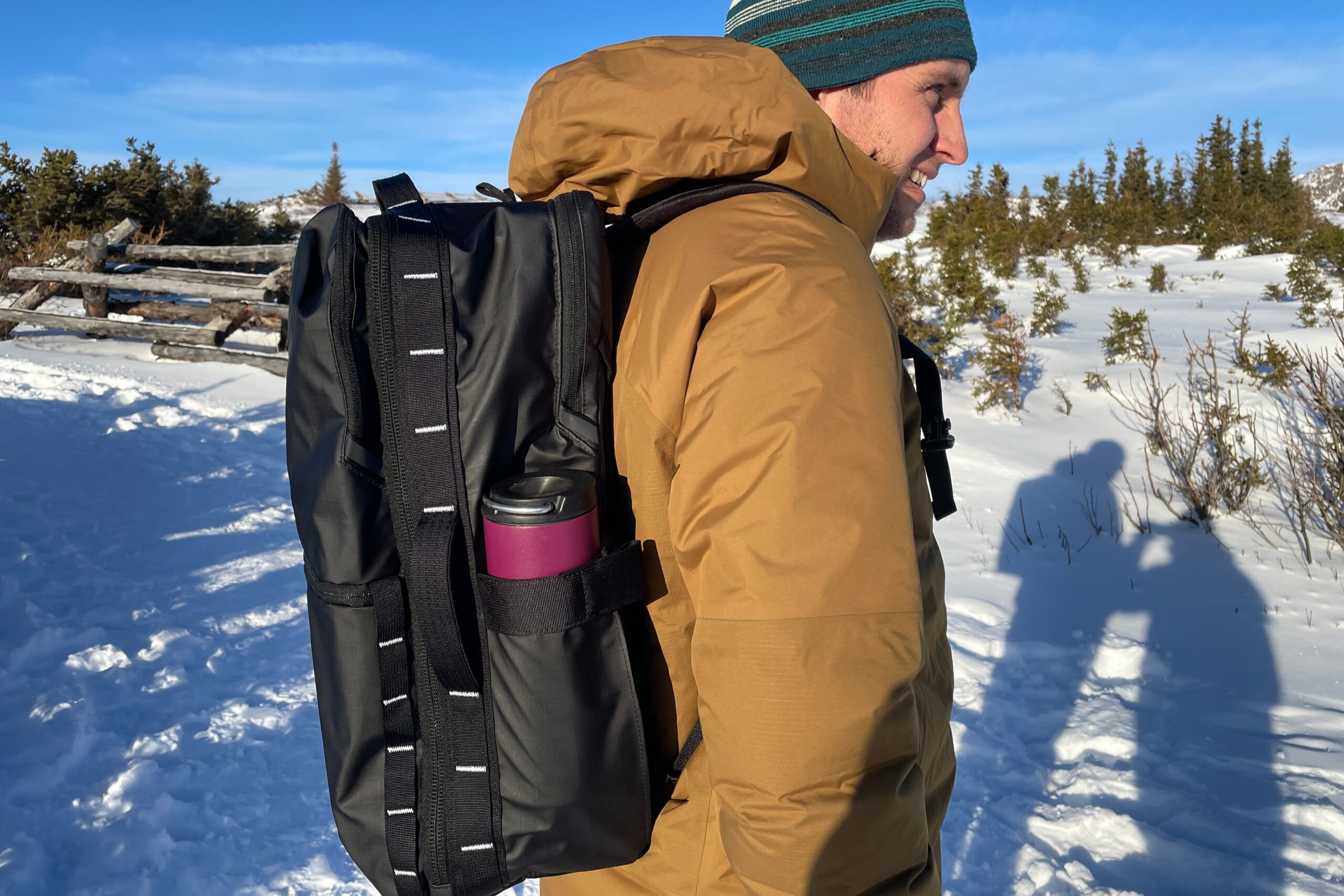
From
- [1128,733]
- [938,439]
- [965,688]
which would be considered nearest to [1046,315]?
[965,688]

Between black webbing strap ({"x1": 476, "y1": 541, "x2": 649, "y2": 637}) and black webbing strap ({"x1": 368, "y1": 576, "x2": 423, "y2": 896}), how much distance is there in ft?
0.43

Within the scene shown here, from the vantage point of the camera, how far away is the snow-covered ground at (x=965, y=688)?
2.57 meters

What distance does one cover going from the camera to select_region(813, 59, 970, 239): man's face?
1.36 meters

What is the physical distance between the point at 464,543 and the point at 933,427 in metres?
0.83

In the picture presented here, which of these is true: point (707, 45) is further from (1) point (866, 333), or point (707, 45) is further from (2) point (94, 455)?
(2) point (94, 455)

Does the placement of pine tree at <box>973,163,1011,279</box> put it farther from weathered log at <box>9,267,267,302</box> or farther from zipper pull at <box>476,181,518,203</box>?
zipper pull at <box>476,181,518,203</box>

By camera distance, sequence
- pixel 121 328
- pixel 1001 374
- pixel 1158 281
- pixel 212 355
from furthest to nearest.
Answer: pixel 1158 281, pixel 121 328, pixel 212 355, pixel 1001 374

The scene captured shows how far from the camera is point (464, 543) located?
1.01 m

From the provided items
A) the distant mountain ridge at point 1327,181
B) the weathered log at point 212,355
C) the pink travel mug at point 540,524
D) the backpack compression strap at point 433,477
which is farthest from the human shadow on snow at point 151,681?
the distant mountain ridge at point 1327,181

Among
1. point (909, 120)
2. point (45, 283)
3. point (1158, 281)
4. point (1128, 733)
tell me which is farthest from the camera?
point (1158, 281)

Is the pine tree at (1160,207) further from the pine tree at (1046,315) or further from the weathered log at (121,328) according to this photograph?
the weathered log at (121,328)

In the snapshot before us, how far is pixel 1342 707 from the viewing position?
3250mm

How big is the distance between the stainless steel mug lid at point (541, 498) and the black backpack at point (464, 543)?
28 mm

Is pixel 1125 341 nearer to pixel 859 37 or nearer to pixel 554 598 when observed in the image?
pixel 859 37
